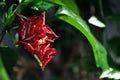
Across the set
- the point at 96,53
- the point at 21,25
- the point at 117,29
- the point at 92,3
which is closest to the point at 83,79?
the point at 117,29

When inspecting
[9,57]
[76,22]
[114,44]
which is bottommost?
[114,44]

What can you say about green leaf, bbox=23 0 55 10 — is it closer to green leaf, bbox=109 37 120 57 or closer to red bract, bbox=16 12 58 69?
red bract, bbox=16 12 58 69

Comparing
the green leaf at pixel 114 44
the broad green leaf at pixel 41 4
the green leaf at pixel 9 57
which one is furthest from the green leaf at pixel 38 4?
the green leaf at pixel 114 44

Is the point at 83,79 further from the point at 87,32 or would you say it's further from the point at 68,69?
the point at 87,32

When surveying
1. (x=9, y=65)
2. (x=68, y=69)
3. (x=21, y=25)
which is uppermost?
(x=21, y=25)

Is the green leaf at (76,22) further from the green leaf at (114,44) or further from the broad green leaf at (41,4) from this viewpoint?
the green leaf at (114,44)

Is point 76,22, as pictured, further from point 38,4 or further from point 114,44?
point 114,44

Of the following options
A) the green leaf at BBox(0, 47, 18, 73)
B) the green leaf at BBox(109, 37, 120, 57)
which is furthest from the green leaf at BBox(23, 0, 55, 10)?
the green leaf at BBox(109, 37, 120, 57)

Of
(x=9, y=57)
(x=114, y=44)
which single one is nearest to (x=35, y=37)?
(x=9, y=57)
